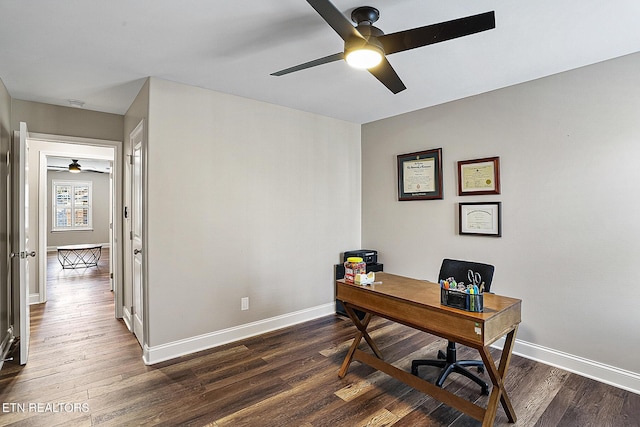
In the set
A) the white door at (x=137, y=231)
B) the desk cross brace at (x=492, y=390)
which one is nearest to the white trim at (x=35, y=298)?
the white door at (x=137, y=231)

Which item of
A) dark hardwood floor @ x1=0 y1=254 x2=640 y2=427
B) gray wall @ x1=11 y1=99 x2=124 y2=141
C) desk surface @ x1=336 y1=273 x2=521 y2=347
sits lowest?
dark hardwood floor @ x1=0 y1=254 x2=640 y2=427

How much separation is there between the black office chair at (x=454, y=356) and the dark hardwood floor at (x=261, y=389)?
0.11m

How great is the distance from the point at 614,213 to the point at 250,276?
10.8 feet

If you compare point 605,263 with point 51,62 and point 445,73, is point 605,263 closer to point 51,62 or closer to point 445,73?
point 445,73

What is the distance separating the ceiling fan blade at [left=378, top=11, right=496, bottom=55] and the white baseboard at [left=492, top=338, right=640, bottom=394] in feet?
9.01

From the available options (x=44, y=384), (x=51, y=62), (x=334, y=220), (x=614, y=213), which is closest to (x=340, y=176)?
(x=334, y=220)

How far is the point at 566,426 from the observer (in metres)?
2.04

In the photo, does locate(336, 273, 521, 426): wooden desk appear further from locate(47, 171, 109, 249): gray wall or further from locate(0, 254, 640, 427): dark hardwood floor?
locate(47, 171, 109, 249): gray wall

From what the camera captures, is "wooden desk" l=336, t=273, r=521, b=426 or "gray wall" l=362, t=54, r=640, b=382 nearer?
"wooden desk" l=336, t=273, r=521, b=426

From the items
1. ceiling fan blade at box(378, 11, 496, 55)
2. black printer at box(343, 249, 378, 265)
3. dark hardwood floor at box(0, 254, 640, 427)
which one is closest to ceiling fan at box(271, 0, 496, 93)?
ceiling fan blade at box(378, 11, 496, 55)

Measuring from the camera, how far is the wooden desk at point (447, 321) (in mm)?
1816

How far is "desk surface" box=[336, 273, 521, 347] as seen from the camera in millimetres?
1801

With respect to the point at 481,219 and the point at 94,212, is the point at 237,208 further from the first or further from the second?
the point at 94,212

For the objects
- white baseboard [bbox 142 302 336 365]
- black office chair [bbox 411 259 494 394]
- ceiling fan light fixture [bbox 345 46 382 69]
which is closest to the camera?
ceiling fan light fixture [bbox 345 46 382 69]
